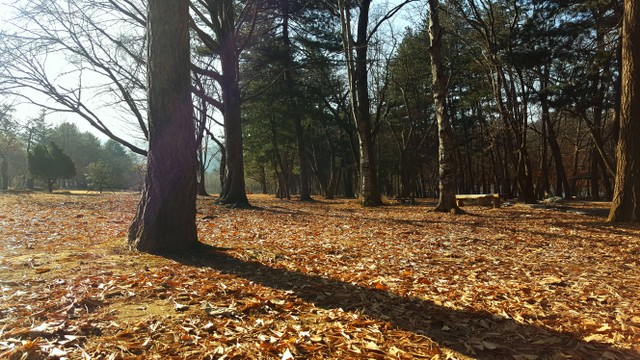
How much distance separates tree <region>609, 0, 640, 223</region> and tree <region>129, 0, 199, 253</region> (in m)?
8.53

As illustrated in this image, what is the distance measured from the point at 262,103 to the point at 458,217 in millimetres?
14430

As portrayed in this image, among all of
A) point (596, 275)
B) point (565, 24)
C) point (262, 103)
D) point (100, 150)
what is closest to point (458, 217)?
point (596, 275)

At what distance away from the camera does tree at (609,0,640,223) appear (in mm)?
7340

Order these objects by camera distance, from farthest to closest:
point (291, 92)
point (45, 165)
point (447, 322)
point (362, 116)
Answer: point (45, 165) < point (291, 92) < point (362, 116) < point (447, 322)

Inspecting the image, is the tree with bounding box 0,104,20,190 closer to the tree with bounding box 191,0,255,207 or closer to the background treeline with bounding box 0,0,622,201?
the background treeline with bounding box 0,0,622,201

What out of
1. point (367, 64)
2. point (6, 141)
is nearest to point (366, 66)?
point (367, 64)

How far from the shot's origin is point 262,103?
20.7m

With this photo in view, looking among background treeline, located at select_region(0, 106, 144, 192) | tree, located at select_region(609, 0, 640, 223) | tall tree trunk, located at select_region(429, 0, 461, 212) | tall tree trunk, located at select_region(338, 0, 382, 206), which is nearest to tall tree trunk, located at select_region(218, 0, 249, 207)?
tall tree trunk, located at select_region(338, 0, 382, 206)

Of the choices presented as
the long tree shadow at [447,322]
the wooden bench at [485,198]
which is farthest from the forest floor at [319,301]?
the wooden bench at [485,198]

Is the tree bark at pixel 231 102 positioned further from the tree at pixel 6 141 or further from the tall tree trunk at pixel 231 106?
the tree at pixel 6 141

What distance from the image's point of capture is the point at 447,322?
2777 millimetres

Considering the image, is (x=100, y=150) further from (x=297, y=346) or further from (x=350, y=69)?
(x=297, y=346)

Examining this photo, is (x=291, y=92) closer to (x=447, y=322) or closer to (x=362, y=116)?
(x=362, y=116)

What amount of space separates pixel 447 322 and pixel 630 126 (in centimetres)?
750
